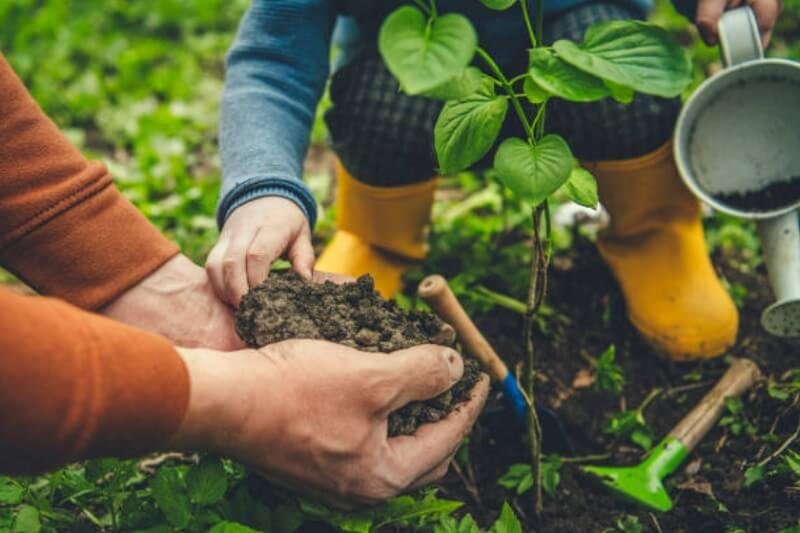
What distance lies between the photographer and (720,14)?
5.07ft

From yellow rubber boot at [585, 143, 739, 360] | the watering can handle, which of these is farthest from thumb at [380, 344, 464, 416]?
the watering can handle

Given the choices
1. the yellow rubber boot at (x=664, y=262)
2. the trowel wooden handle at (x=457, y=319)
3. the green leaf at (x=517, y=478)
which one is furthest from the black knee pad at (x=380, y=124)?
the green leaf at (x=517, y=478)

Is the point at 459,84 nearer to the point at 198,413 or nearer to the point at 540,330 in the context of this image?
the point at 198,413

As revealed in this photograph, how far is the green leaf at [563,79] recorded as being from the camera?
92 cm

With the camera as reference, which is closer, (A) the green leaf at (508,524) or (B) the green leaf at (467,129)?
(B) the green leaf at (467,129)

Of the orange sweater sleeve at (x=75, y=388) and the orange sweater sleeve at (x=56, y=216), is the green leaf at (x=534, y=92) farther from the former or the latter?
the orange sweater sleeve at (x=56, y=216)

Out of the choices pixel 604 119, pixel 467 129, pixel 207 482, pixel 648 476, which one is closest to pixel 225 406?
pixel 207 482

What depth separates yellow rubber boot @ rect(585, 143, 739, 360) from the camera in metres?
1.74

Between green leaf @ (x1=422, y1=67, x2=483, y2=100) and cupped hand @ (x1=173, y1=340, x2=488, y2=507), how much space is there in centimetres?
43

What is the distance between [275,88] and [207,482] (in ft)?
2.89

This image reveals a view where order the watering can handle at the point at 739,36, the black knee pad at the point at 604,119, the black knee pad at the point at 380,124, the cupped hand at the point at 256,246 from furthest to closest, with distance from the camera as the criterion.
Result: the black knee pad at the point at 380,124 < the black knee pad at the point at 604,119 < the watering can handle at the point at 739,36 < the cupped hand at the point at 256,246

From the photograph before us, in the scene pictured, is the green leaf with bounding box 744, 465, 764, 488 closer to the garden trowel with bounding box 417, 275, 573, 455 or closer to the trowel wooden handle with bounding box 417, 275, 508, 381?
the garden trowel with bounding box 417, 275, 573, 455

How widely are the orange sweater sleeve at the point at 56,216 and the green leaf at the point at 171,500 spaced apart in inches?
15.2

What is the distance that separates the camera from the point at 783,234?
62.8 inches
